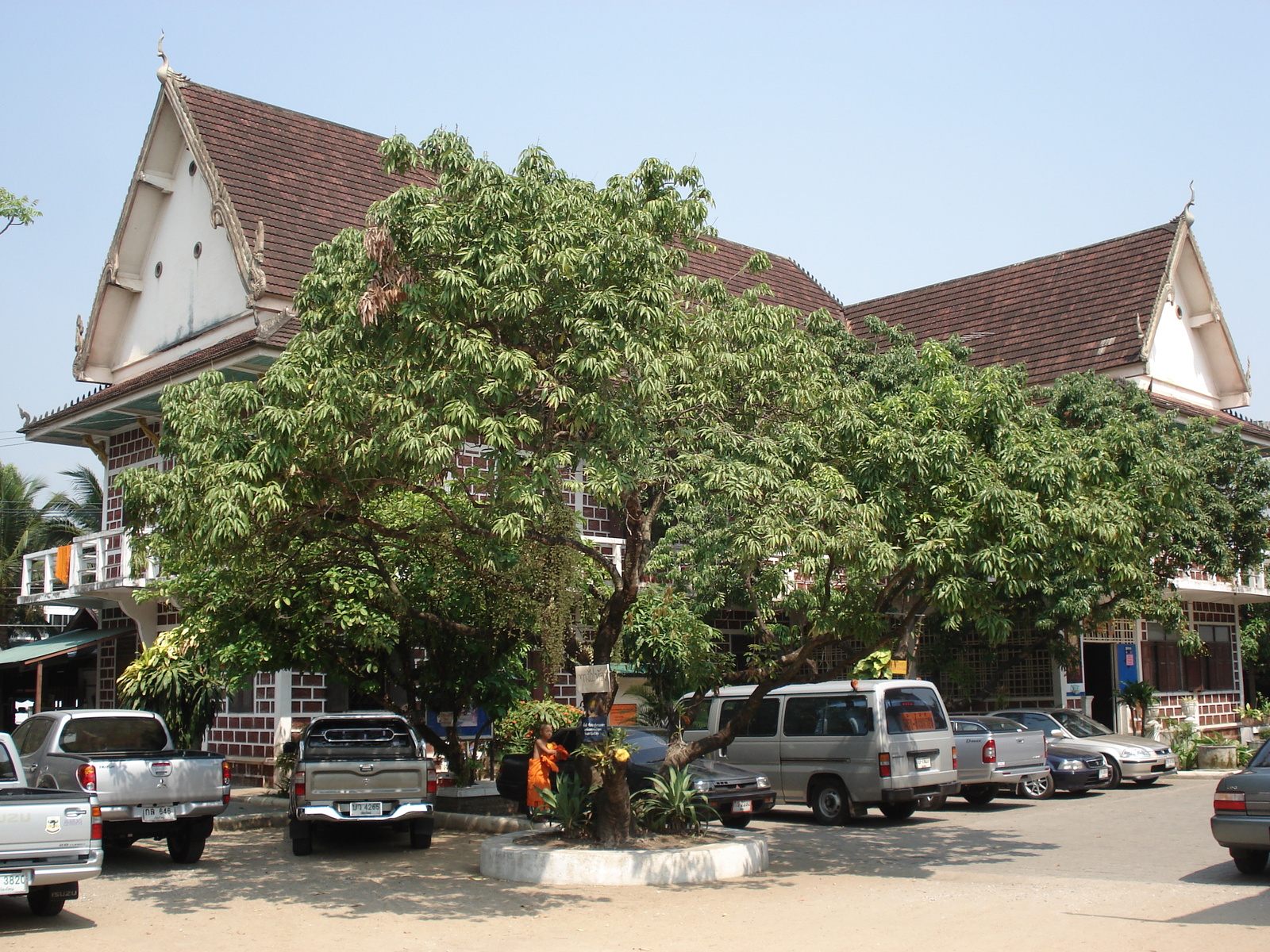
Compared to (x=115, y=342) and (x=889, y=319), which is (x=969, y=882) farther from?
(x=889, y=319)

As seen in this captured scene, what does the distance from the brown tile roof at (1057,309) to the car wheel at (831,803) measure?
1262cm

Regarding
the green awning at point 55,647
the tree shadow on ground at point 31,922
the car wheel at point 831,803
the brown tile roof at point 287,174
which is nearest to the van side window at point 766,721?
the car wheel at point 831,803

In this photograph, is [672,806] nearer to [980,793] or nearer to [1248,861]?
[1248,861]

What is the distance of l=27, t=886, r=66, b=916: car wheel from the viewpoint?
32.9ft

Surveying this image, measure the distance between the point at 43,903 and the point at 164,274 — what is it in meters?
15.9

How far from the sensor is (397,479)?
38.0 feet

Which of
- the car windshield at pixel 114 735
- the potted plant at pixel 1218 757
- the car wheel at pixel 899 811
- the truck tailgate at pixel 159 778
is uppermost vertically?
the car windshield at pixel 114 735

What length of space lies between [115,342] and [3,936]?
17099 mm

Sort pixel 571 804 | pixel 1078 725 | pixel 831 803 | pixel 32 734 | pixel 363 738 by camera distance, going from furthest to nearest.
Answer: pixel 1078 725, pixel 831 803, pixel 363 738, pixel 32 734, pixel 571 804

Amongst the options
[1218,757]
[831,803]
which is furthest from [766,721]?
[1218,757]

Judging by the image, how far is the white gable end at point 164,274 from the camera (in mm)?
21922

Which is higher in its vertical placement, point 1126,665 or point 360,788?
point 1126,665

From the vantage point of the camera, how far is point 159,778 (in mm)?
12680

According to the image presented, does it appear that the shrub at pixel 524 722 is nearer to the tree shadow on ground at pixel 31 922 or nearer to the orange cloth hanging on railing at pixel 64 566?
the tree shadow on ground at pixel 31 922
